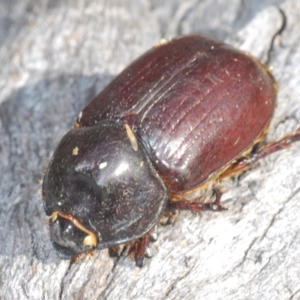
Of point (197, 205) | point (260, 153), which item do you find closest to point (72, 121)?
point (197, 205)

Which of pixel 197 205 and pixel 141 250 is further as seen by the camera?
pixel 197 205

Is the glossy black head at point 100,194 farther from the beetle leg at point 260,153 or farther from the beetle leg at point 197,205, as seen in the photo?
the beetle leg at point 260,153

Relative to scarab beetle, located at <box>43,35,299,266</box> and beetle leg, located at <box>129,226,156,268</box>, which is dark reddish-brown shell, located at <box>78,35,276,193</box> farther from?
beetle leg, located at <box>129,226,156,268</box>

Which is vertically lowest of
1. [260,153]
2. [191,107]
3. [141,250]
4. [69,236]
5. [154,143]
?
[141,250]

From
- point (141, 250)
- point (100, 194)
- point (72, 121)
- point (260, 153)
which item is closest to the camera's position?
point (100, 194)

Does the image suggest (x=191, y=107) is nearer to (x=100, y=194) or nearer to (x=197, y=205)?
(x=197, y=205)

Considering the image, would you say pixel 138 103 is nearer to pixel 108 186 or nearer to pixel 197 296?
pixel 108 186

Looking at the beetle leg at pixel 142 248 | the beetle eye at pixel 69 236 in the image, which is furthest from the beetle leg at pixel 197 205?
the beetle eye at pixel 69 236
